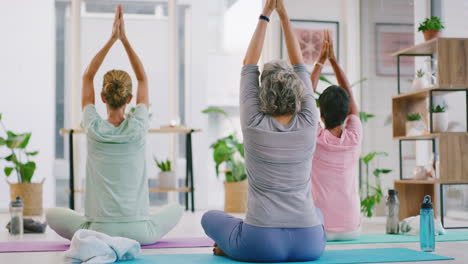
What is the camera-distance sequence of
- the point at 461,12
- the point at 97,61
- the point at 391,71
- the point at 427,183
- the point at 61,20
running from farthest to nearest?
the point at 61,20
the point at 391,71
the point at 461,12
the point at 427,183
the point at 97,61

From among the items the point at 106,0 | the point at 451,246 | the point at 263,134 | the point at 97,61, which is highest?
the point at 106,0

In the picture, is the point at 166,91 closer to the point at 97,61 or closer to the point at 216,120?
the point at 216,120

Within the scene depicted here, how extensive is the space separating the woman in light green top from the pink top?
3.01ft

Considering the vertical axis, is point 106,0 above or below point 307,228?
above

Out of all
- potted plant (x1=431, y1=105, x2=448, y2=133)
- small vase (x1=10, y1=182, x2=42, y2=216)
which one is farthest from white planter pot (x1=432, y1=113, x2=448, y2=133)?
small vase (x1=10, y1=182, x2=42, y2=216)

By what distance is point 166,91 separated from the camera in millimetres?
7480

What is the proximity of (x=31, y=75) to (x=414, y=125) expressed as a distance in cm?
425

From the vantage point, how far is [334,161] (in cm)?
353

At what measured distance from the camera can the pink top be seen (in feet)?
11.6

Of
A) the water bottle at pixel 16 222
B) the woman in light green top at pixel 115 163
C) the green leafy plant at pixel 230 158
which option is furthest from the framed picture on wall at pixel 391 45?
the water bottle at pixel 16 222

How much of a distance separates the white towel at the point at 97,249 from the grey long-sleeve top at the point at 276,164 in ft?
1.80

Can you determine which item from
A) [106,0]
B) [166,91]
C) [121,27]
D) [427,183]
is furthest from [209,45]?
[121,27]

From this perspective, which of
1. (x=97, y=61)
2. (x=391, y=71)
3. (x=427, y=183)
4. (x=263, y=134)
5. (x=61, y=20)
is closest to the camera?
(x=263, y=134)

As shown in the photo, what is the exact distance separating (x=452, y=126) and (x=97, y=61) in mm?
3526
